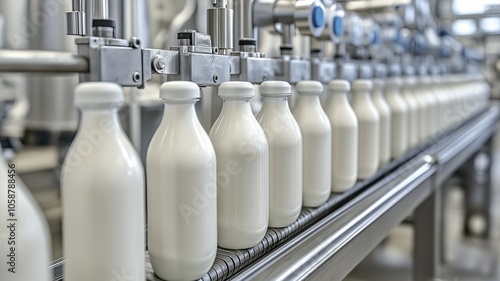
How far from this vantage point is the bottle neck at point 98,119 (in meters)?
0.40

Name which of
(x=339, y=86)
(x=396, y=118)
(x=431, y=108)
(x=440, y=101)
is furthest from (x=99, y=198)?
(x=440, y=101)

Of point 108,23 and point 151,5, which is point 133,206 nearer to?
point 108,23

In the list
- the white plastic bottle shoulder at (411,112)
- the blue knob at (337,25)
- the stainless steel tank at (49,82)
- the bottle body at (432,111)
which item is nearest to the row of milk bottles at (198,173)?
the blue knob at (337,25)

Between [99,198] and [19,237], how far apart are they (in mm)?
64

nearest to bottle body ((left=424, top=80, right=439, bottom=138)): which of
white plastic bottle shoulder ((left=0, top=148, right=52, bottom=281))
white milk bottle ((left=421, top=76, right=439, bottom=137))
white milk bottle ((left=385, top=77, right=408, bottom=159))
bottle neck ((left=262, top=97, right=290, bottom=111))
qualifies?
white milk bottle ((left=421, top=76, right=439, bottom=137))

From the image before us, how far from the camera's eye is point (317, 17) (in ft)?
2.75

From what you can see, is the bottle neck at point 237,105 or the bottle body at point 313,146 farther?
the bottle body at point 313,146

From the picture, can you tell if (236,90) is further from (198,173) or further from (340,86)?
(340,86)

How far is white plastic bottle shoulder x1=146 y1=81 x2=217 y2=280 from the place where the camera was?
47cm

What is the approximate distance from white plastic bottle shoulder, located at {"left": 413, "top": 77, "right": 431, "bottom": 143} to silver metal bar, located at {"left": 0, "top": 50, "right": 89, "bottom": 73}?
1074 mm

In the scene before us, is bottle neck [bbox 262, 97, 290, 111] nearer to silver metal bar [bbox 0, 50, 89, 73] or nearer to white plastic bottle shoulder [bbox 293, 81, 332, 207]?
white plastic bottle shoulder [bbox 293, 81, 332, 207]

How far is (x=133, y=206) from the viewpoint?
0.43m

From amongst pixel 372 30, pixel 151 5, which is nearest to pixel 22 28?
pixel 151 5

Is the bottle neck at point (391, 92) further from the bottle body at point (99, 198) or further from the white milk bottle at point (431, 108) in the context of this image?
the bottle body at point (99, 198)
